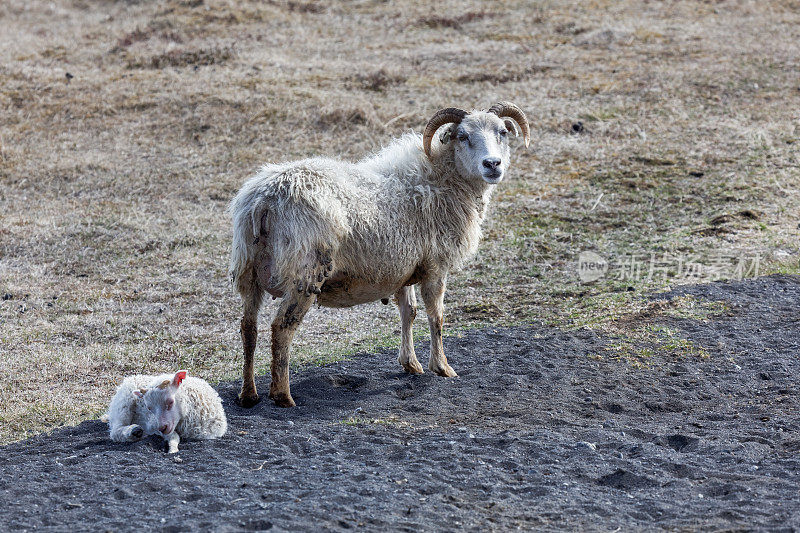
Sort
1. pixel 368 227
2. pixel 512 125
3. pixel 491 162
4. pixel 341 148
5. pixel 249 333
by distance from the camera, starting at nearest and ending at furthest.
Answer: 1. pixel 249 333
2. pixel 368 227
3. pixel 491 162
4. pixel 512 125
5. pixel 341 148

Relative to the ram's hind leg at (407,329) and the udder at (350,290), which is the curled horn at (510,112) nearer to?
the ram's hind leg at (407,329)

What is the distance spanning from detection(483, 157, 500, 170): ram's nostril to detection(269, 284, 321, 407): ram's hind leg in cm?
232

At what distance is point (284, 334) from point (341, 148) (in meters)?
9.48

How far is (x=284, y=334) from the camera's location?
841 cm

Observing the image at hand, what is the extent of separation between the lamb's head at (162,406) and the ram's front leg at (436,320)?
3077 mm

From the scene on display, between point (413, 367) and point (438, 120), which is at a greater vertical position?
point (438, 120)

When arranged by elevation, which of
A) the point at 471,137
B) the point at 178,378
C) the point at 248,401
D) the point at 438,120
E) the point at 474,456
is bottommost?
the point at 248,401

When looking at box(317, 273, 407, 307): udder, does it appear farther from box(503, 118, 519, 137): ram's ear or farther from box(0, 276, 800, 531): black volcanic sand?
box(503, 118, 519, 137): ram's ear

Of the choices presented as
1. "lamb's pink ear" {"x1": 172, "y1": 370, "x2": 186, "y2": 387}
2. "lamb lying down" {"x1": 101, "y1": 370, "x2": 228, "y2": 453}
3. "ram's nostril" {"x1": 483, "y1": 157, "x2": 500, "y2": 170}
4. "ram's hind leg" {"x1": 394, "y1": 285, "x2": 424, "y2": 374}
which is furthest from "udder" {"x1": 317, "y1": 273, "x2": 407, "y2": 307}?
"lamb's pink ear" {"x1": 172, "y1": 370, "x2": 186, "y2": 387}

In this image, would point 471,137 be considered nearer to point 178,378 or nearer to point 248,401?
point 248,401

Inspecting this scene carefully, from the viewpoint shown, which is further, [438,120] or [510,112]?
[510,112]

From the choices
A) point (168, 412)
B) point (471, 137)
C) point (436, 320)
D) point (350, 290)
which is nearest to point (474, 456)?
point (168, 412)

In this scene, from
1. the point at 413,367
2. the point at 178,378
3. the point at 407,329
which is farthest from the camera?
the point at 407,329

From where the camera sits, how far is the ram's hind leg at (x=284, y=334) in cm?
836
